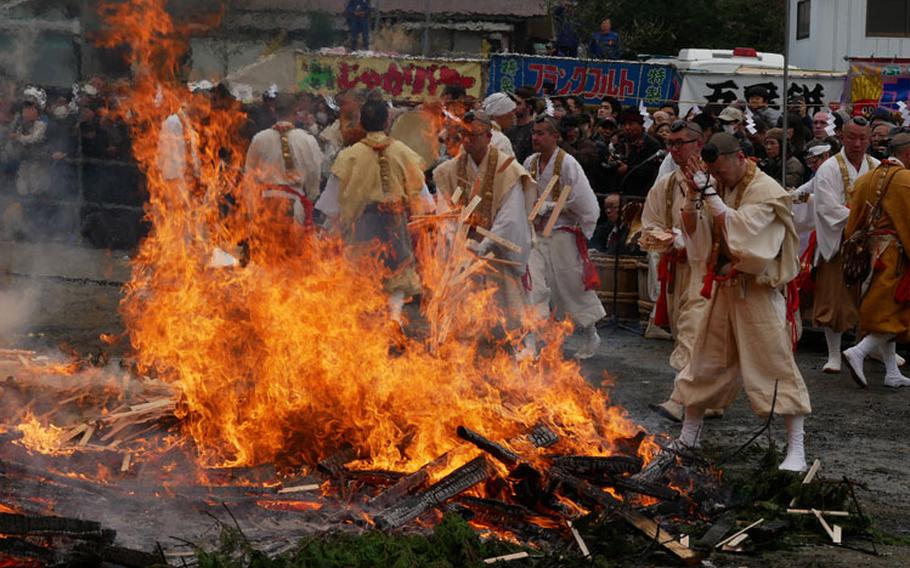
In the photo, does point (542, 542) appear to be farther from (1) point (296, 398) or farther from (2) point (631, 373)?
(2) point (631, 373)

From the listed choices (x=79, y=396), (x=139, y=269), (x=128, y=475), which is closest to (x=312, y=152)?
(x=139, y=269)

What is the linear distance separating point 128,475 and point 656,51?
27844 millimetres

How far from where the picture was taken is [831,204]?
33.4 ft

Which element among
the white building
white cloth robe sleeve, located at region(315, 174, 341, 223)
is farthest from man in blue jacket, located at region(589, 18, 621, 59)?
white cloth robe sleeve, located at region(315, 174, 341, 223)

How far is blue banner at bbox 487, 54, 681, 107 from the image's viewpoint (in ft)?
59.1

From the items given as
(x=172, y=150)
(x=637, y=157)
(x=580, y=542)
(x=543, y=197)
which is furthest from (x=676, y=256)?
(x=172, y=150)

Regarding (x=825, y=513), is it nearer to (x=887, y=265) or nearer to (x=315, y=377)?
(x=315, y=377)

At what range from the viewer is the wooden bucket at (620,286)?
12281mm

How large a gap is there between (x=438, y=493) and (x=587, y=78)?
1355cm

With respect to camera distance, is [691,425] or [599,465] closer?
[599,465]

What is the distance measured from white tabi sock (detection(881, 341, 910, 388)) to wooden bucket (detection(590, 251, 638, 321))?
301cm

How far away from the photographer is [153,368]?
26.2 ft

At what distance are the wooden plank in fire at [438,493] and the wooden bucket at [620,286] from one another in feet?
21.9

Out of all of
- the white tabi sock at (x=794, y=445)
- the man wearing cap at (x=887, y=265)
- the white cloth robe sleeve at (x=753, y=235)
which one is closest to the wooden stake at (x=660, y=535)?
the white tabi sock at (x=794, y=445)
